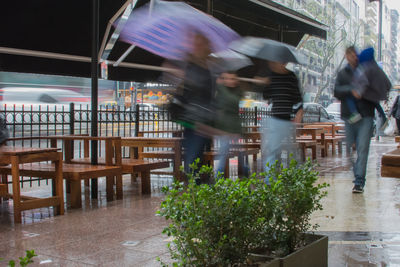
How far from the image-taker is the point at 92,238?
4660 millimetres

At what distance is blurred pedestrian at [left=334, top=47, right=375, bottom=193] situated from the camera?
22.4ft

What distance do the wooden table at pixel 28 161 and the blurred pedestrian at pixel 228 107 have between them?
7.41ft

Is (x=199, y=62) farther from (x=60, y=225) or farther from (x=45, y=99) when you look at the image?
(x=45, y=99)

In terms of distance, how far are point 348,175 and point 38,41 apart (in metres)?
6.48

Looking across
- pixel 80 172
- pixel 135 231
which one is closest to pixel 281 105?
pixel 135 231

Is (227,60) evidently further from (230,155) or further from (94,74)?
(230,155)

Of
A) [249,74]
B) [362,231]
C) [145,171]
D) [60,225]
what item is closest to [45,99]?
[249,74]

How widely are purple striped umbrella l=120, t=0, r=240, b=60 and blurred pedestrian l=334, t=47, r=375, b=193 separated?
2.02 meters

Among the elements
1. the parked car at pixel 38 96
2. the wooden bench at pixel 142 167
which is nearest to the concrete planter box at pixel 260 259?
the wooden bench at pixel 142 167

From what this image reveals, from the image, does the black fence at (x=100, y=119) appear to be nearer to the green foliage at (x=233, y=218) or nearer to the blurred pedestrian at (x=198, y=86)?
the blurred pedestrian at (x=198, y=86)

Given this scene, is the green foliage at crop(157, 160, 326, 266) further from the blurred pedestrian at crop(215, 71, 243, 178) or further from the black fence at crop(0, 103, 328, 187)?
the black fence at crop(0, 103, 328, 187)

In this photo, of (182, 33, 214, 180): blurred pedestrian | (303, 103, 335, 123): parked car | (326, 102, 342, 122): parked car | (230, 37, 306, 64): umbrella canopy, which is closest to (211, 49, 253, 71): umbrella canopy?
(182, 33, 214, 180): blurred pedestrian

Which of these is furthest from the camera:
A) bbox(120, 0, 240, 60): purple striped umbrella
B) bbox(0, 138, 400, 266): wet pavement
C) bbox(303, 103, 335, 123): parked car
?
bbox(303, 103, 335, 123): parked car

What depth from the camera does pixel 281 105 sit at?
6234mm
